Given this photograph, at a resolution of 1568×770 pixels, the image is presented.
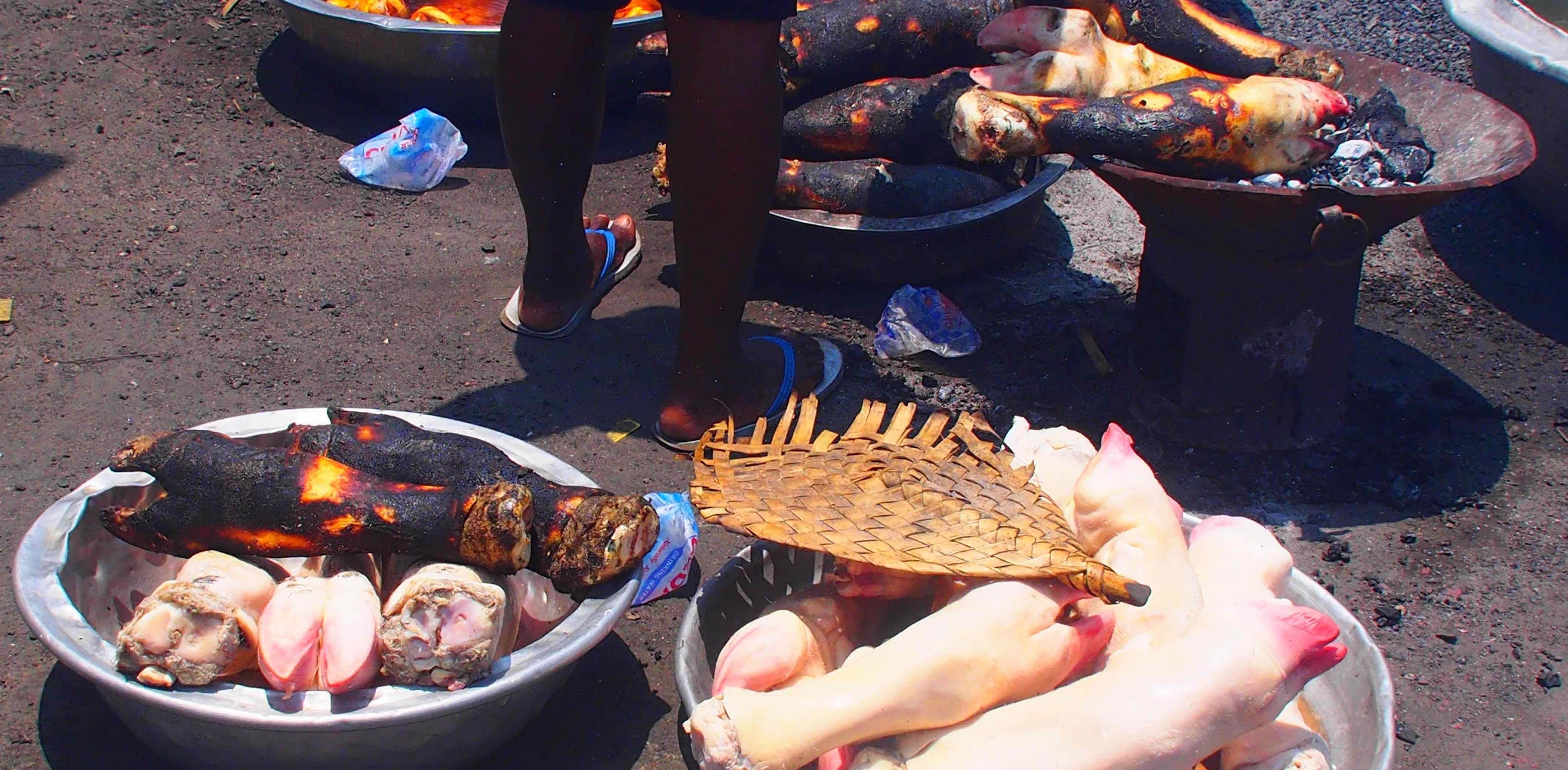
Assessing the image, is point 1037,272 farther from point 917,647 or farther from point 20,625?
point 20,625

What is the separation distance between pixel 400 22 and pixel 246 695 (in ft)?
10.5

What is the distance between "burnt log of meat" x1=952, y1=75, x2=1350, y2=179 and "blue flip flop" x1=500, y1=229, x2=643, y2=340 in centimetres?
124

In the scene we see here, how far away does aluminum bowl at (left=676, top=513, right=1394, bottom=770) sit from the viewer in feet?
5.85

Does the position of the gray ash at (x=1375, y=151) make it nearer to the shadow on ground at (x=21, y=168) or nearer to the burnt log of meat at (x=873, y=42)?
the burnt log of meat at (x=873, y=42)

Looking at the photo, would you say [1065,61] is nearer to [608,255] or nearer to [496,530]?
[608,255]

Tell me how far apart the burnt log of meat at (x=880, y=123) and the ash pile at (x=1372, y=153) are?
1.15 m

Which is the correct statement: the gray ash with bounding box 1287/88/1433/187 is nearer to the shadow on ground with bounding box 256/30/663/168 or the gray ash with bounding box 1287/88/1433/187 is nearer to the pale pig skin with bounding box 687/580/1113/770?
the pale pig skin with bounding box 687/580/1113/770

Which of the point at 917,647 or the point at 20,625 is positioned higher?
the point at 917,647

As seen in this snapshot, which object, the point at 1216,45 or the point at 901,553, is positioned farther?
the point at 1216,45

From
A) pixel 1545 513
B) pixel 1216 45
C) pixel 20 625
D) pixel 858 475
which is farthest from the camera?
pixel 1216 45

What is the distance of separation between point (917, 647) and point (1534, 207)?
152 inches

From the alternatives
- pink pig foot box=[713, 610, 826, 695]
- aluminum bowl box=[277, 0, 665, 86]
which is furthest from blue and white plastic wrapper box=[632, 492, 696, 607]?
aluminum bowl box=[277, 0, 665, 86]

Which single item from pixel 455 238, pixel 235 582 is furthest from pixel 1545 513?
pixel 455 238

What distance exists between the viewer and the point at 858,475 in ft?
6.56
